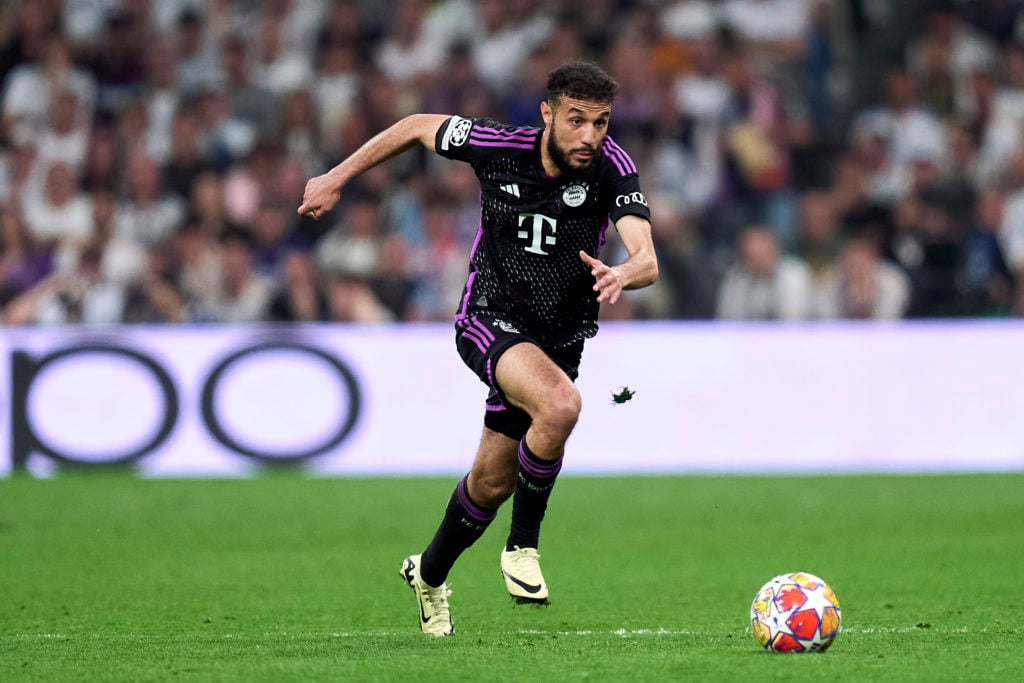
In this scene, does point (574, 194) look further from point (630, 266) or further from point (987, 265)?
point (987, 265)

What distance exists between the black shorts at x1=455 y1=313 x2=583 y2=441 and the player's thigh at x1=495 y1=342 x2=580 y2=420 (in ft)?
0.18

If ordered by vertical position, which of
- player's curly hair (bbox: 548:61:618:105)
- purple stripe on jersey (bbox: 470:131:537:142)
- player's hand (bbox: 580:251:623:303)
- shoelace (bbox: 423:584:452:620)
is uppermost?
player's curly hair (bbox: 548:61:618:105)

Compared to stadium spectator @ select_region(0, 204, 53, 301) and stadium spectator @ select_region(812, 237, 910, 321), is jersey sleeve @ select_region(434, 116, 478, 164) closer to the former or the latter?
stadium spectator @ select_region(812, 237, 910, 321)

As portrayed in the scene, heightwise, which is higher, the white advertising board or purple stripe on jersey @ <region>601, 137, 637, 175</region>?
purple stripe on jersey @ <region>601, 137, 637, 175</region>

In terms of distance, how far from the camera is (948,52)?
16.6 metres

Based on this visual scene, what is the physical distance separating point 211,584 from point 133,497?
14.1 feet

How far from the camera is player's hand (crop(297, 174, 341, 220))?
243 inches

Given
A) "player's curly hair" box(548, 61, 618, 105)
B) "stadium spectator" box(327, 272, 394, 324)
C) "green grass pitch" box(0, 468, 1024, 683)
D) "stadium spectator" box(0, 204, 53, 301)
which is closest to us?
"green grass pitch" box(0, 468, 1024, 683)

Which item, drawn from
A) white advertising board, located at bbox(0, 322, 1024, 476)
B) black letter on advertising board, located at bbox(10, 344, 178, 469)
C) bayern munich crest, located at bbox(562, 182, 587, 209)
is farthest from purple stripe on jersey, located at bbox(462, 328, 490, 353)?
black letter on advertising board, located at bbox(10, 344, 178, 469)

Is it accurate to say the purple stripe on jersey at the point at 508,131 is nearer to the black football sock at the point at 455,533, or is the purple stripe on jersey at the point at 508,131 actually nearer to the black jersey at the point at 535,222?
the black jersey at the point at 535,222

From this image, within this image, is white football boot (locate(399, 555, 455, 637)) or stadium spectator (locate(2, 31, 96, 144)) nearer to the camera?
white football boot (locate(399, 555, 455, 637))

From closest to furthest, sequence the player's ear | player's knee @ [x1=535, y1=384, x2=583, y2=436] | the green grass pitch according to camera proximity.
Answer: the green grass pitch
player's knee @ [x1=535, y1=384, x2=583, y2=436]
the player's ear

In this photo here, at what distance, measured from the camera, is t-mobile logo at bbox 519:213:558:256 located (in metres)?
6.37

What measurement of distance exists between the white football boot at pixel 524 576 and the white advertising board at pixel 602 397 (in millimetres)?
7122
